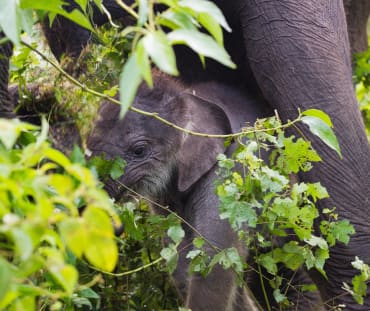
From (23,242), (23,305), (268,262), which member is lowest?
(268,262)

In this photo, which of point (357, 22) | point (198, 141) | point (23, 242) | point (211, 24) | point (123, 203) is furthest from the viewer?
point (357, 22)

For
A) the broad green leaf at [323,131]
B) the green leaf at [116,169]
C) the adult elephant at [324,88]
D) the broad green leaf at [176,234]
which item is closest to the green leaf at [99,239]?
the broad green leaf at [323,131]

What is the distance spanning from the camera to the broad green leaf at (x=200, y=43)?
1.21 metres

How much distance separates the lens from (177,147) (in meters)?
2.95

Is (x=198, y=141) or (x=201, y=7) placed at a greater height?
(x=201, y=7)

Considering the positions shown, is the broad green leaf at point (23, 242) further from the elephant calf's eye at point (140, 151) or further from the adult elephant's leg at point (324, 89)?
the elephant calf's eye at point (140, 151)

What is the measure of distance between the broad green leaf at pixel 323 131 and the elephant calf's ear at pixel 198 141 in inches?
40.5

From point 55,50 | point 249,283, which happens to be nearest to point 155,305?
point 249,283

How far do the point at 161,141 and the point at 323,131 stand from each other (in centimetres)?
119

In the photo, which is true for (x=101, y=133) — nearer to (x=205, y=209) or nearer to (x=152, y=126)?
(x=152, y=126)

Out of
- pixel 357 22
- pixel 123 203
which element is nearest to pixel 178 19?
pixel 123 203

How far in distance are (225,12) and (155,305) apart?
93cm

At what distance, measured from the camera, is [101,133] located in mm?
2906

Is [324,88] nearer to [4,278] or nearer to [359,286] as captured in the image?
[359,286]
